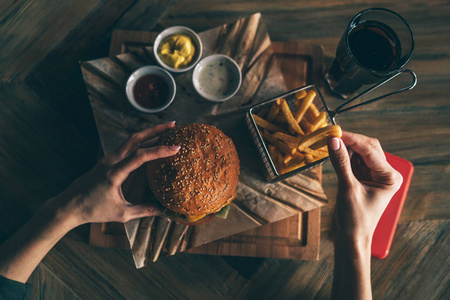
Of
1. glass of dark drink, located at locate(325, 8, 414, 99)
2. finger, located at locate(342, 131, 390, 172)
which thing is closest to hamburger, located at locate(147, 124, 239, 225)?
finger, located at locate(342, 131, 390, 172)

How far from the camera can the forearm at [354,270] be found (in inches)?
74.1

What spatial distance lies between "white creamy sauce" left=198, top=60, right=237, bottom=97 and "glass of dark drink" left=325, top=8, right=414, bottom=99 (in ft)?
2.60

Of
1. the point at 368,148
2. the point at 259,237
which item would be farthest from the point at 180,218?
the point at 368,148

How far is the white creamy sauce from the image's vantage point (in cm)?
228

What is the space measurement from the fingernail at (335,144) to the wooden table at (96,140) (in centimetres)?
80

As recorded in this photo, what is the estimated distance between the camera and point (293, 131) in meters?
1.93

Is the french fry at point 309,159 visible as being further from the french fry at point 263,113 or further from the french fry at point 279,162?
the french fry at point 263,113

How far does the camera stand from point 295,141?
1.87 metres

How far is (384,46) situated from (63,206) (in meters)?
2.43

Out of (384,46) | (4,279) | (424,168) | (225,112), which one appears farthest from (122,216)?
(424,168)

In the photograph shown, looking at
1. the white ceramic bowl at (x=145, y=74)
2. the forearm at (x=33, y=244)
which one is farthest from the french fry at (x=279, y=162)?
the forearm at (x=33, y=244)

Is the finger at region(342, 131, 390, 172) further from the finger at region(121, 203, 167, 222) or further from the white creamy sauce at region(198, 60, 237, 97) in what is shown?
the finger at region(121, 203, 167, 222)

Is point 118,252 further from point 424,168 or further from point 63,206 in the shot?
point 424,168

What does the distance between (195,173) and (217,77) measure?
2.69ft
